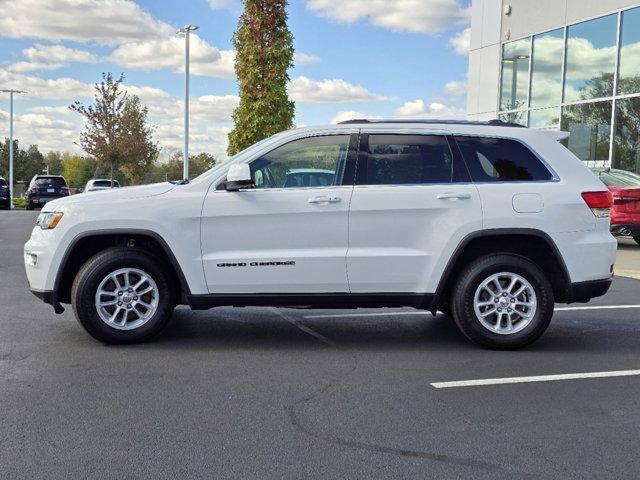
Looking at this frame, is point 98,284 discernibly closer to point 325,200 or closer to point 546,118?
point 325,200

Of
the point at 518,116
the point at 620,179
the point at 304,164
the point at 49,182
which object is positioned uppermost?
the point at 518,116

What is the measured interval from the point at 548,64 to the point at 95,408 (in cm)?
2040

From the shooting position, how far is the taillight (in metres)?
6.11

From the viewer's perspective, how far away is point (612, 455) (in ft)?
12.4

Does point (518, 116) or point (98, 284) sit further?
point (518, 116)

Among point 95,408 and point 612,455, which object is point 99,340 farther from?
point 612,455

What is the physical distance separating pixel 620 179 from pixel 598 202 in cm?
893

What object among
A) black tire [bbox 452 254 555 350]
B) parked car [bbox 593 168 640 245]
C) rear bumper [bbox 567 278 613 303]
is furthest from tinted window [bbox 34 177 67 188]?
rear bumper [bbox 567 278 613 303]

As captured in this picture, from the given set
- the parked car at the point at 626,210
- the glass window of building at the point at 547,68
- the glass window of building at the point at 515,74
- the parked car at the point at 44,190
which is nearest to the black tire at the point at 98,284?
the parked car at the point at 626,210

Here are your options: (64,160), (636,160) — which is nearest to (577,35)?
(636,160)

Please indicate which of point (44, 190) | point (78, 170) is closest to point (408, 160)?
point (44, 190)

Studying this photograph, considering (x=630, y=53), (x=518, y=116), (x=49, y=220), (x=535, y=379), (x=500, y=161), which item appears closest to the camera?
(x=535, y=379)

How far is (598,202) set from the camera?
20.1 ft

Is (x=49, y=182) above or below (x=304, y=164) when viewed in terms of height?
below
